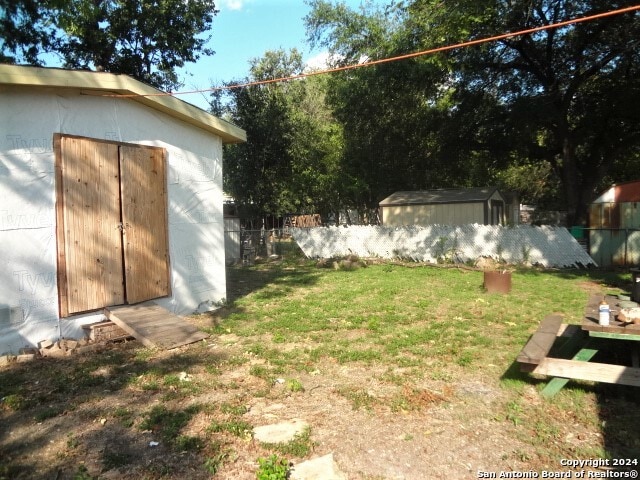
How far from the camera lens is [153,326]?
6.46 metres

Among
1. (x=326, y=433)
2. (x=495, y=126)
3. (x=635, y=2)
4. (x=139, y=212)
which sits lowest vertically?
(x=326, y=433)

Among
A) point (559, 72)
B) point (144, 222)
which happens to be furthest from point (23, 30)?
point (559, 72)

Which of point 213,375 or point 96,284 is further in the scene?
point 96,284

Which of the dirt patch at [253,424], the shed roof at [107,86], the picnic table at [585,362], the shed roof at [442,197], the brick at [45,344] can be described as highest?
the shed roof at [107,86]

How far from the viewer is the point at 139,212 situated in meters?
7.29

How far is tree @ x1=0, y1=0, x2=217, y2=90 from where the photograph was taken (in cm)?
1658

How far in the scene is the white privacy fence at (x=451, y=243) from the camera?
13.6m

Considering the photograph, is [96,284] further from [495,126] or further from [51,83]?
[495,126]

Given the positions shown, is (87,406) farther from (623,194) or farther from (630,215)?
(623,194)

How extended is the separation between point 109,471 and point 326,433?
1.58 metres

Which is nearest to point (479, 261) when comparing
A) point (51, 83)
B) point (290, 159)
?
point (290, 159)

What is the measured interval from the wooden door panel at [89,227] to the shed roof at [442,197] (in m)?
14.1

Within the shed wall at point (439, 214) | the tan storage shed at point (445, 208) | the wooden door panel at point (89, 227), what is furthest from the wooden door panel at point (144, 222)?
the tan storage shed at point (445, 208)

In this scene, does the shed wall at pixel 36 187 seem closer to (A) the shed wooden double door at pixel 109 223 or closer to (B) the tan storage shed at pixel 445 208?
(A) the shed wooden double door at pixel 109 223
